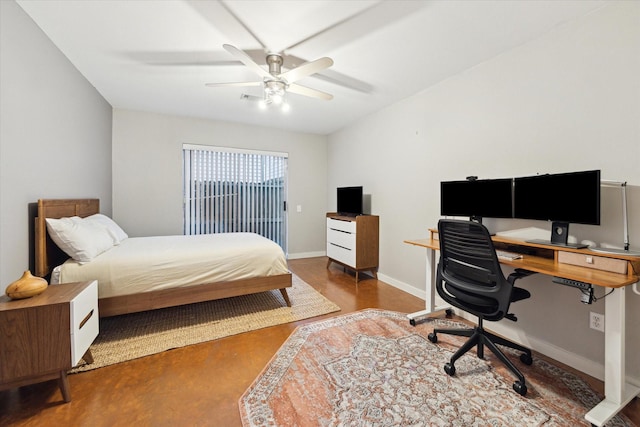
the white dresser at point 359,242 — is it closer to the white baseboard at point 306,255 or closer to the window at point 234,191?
the white baseboard at point 306,255

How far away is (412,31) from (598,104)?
56.0 inches

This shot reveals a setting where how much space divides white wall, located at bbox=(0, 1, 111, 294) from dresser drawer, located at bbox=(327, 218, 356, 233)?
3231mm

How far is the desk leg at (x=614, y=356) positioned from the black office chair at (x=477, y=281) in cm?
36

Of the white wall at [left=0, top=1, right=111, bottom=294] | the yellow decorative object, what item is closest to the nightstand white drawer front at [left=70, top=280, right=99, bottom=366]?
the yellow decorative object

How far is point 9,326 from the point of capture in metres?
1.40

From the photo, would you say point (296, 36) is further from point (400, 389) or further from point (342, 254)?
point (342, 254)

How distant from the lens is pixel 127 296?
218 cm

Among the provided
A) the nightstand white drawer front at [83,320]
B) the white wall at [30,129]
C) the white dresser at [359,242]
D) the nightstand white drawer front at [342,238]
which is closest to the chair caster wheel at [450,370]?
the white dresser at [359,242]

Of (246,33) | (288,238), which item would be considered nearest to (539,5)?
(246,33)

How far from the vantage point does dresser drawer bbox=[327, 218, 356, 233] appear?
381 cm

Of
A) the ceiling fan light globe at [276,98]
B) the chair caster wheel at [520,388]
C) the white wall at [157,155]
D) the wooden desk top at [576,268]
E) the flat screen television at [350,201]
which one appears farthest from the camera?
the flat screen television at [350,201]

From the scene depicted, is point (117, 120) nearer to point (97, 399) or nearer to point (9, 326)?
point (9, 326)

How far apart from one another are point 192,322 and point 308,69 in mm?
2594

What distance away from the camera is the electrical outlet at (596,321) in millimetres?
1779
